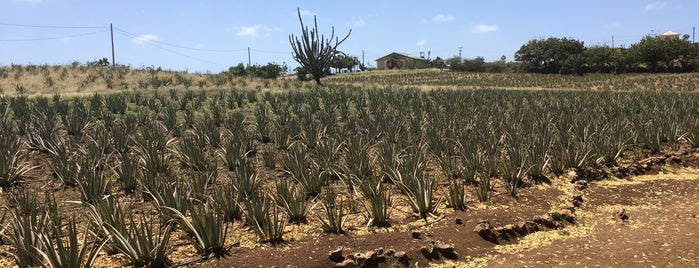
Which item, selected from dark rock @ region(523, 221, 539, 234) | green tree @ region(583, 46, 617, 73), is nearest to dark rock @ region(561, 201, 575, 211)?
dark rock @ region(523, 221, 539, 234)

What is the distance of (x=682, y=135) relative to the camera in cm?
903

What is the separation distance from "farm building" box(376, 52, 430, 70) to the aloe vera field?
85.3m

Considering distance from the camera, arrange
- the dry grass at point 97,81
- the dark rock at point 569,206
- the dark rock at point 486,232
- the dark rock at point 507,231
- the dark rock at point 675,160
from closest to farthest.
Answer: the dark rock at point 486,232 → the dark rock at point 507,231 → the dark rock at point 569,206 → the dark rock at point 675,160 → the dry grass at point 97,81

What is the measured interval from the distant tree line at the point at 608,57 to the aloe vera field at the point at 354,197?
53374 millimetres

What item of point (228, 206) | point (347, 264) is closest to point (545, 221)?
point (347, 264)

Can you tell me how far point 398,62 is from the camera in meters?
98.8

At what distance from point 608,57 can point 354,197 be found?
207ft

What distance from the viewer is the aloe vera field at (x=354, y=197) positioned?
385cm

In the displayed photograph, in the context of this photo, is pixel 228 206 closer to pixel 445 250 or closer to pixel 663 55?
pixel 445 250

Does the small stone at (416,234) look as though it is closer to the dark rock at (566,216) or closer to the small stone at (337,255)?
the small stone at (337,255)

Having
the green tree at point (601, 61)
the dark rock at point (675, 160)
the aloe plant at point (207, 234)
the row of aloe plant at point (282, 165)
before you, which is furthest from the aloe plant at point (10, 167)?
the green tree at point (601, 61)

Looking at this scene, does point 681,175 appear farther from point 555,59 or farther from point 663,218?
point 555,59

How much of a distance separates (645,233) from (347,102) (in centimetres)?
1042

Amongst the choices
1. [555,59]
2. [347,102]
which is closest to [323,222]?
[347,102]
